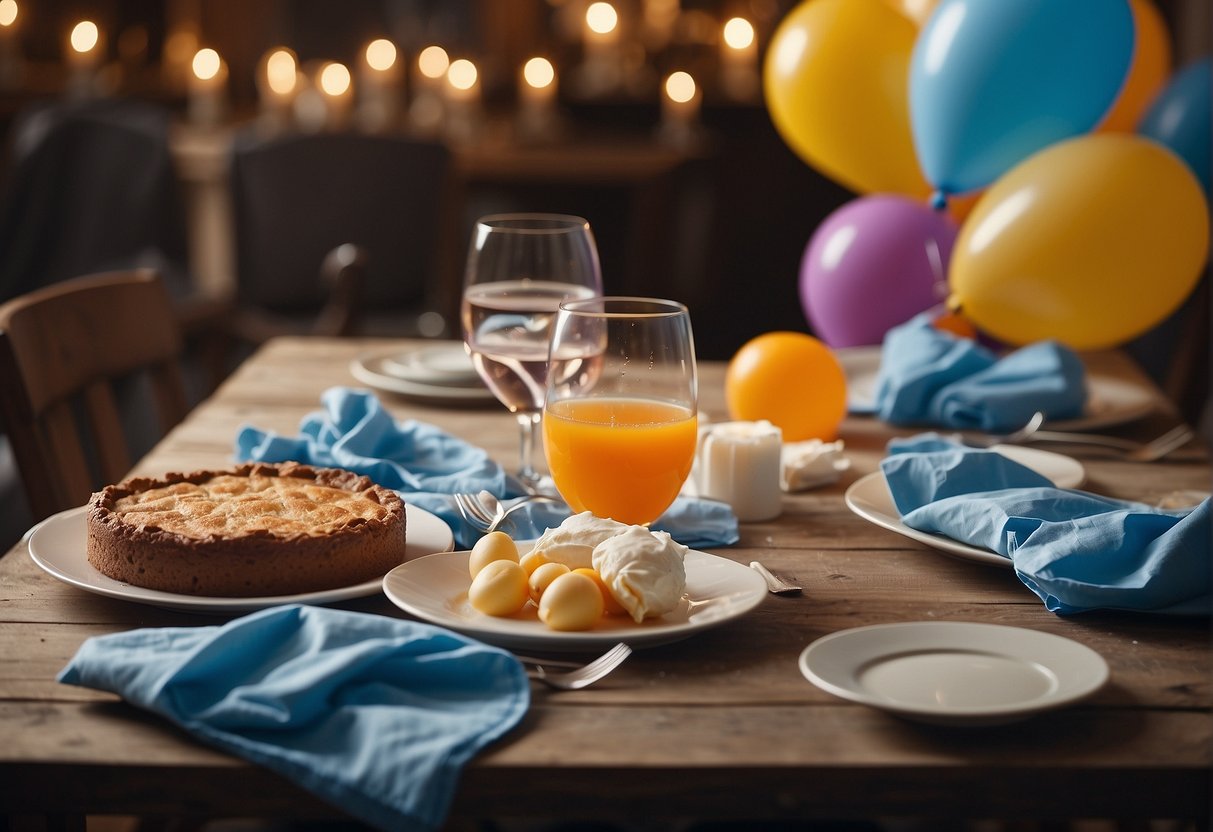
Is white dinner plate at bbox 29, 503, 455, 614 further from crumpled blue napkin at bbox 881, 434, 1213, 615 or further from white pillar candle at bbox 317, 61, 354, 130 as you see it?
white pillar candle at bbox 317, 61, 354, 130

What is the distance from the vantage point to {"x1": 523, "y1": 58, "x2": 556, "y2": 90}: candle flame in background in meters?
5.08

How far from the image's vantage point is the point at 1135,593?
3.15 ft

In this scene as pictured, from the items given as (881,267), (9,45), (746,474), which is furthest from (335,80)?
(746,474)

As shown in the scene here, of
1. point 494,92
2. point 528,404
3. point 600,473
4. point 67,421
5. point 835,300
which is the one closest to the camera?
point 600,473

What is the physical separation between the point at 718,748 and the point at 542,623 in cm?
18

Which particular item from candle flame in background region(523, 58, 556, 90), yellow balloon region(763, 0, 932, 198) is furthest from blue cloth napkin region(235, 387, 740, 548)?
candle flame in background region(523, 58, 556, 90)

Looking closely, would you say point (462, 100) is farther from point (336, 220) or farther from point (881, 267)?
point (881, 267)

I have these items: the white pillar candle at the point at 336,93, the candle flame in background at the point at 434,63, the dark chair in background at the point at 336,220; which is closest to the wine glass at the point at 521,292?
the dark chair in background at the point at 336,220

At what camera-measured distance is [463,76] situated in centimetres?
491

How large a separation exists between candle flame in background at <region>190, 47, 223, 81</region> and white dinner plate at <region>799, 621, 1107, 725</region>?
4257 mm

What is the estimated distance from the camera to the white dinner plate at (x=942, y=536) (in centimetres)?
108

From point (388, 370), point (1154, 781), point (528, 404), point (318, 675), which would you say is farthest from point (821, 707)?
point (388, 370)

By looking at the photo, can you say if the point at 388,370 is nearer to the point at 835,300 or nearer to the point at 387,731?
the point at 835,300

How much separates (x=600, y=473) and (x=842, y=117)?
112 centimetres
